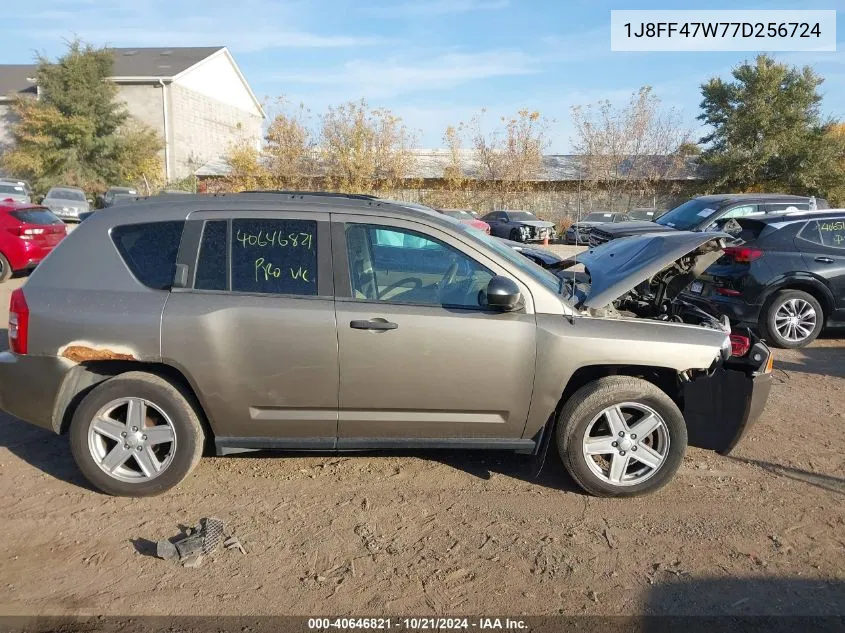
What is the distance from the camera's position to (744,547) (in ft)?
11.2

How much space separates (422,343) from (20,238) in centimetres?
1081

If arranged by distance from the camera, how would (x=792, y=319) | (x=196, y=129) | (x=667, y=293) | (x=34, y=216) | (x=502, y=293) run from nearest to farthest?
1. (x=502, y=293)
2. (x=667, y=293)
3. (x=792, y=319)
4. (x=34, y=216)
5. (x=196, y=129)

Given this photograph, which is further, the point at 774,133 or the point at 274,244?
the point at 774,133

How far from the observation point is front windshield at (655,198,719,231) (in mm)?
12344

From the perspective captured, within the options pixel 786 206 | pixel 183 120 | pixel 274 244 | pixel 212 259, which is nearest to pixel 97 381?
pixel 212 259

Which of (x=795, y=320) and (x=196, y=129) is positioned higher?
(x=196, y=129)

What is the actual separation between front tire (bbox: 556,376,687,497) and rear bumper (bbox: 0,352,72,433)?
302 cm

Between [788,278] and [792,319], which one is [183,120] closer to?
[788,278]

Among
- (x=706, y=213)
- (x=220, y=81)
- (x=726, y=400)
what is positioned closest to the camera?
(x=726, y=400)

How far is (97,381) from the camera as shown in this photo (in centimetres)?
391

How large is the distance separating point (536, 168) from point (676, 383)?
108 ft

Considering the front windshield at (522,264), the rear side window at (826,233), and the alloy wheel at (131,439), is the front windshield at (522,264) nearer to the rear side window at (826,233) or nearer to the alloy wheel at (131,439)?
the alloy wheel at (131,439)

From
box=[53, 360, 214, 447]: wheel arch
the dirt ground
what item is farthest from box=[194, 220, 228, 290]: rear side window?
the dirt ground

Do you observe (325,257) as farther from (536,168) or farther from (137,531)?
(536,168)
